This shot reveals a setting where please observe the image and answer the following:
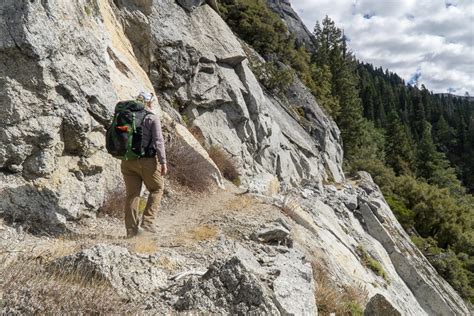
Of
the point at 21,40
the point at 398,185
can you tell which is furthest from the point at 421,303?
the point at 398,185

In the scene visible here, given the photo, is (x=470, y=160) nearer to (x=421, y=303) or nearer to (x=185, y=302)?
(x=421, y=303)

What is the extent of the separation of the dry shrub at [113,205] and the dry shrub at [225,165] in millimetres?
5626

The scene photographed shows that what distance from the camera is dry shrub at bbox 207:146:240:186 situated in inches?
530

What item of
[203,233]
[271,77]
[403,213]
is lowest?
[403,213]

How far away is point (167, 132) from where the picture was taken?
1135 cm

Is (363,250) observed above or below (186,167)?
below

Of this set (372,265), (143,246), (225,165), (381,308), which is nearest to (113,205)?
(143,246)

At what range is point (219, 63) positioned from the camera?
17.5m

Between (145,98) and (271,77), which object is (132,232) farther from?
(271,77)

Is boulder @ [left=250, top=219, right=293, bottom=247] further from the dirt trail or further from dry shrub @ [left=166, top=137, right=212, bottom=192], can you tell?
dry shrub @ [left=166, top=137, right=212, bottom=192]

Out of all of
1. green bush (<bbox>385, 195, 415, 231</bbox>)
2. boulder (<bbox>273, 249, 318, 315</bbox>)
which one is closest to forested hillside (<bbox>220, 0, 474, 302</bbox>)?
green bush (<bbox>385, 195, 415, 231</bbox>)

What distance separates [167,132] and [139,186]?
4.58 metres

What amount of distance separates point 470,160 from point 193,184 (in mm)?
97317

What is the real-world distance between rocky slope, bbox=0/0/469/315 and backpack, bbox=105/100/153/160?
1353 millimetres
